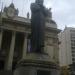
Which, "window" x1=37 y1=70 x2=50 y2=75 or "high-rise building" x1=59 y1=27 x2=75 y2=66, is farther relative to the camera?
"high-rise building" x1=59 y1=27 x2=75 y2=66

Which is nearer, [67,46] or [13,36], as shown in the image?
[13,36]

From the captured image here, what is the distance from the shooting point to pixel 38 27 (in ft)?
30.2

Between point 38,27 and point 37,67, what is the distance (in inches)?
81.3

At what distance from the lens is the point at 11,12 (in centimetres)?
3694

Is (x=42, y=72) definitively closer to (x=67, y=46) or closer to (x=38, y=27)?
(x=38, y=27)

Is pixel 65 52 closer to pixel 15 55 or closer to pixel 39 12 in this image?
pixel 15 55

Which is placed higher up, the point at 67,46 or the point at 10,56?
the point at 67,46

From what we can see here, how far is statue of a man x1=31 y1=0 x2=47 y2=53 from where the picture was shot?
901cm

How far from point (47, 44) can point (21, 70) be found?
102 feet

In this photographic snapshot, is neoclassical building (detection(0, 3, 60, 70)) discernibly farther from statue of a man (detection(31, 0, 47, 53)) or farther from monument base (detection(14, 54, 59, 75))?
monument base (detection(14, 54, 59, 75))

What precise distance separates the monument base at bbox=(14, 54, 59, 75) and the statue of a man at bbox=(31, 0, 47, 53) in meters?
0.87

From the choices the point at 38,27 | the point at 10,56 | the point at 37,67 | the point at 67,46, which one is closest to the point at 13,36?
the point at 10,56

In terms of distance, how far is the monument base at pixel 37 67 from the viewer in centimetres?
792

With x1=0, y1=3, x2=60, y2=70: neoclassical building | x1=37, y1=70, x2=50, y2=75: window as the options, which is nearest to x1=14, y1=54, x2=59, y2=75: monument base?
x1=37, y1=70, x2=50, y2=75: window
